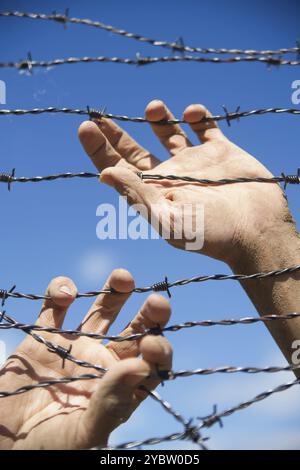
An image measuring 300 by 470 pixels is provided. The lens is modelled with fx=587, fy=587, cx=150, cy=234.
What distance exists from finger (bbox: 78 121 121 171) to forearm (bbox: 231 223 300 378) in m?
0.77

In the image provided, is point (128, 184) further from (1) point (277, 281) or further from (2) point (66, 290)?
(1) point (277, 281)

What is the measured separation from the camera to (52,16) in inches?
110

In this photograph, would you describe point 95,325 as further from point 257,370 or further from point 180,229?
point 257,370

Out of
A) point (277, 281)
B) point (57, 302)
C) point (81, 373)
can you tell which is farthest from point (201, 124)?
point (81, 373)

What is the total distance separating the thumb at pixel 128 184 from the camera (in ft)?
7.89

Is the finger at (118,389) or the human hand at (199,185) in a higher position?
the human hand at (199,185)

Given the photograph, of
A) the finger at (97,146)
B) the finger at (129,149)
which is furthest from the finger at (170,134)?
the finger at (97,146)

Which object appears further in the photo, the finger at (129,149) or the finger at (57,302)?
the finger at (129,149)

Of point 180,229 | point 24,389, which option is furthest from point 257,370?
point 24,389

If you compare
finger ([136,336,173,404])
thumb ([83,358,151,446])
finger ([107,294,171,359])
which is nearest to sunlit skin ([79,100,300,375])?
finger ([107,294,171,359])

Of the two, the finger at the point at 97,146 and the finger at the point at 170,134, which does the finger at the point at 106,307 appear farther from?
the finger at the point at 170,134

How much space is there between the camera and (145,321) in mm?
2189

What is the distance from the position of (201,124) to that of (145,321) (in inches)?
47.5
